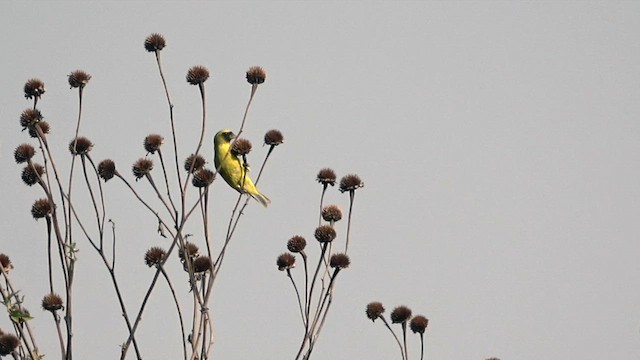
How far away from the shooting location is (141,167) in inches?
229

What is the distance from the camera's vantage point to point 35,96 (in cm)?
597

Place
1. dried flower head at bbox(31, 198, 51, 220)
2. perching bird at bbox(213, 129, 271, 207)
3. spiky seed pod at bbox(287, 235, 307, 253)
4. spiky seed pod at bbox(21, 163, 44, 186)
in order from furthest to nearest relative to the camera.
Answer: perching bird at bbox(213, 129, 271, 207), spiky seed pod at bbox(287, 235, 307, 253), spiky seed pod at bbox(21, 163, 44, 186), dried flower head at bbox(31, 198, 51, 220)

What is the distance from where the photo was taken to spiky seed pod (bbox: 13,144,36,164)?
18.8ft

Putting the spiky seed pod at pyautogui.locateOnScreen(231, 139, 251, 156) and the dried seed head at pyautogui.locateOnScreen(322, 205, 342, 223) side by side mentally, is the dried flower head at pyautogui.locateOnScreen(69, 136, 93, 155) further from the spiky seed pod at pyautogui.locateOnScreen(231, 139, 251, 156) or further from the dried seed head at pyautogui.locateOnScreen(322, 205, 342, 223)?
the dried seed head at pyautogui.locateOnScreen(322, 205, 342, 223)

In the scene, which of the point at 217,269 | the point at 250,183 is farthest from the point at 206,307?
the point at 250,183

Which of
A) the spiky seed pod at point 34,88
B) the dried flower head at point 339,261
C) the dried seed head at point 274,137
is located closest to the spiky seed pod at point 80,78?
the spiky seed pod at point 34,88

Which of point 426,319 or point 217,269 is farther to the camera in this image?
point 426,319

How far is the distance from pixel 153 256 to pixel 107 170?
22.2 inches

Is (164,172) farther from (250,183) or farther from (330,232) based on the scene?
(250,183)

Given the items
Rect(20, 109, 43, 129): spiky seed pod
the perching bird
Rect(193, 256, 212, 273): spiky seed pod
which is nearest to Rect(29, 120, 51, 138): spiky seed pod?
Rect(20, 109, 43, 129): spiky seed pod

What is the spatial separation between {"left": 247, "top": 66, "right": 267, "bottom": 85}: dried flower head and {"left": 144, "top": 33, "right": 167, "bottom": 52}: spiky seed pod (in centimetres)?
58

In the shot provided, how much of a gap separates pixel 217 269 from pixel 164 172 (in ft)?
2.18

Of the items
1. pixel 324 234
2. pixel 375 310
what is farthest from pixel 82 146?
pixel 375 310

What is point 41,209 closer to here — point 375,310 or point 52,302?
point 52,302
